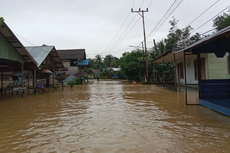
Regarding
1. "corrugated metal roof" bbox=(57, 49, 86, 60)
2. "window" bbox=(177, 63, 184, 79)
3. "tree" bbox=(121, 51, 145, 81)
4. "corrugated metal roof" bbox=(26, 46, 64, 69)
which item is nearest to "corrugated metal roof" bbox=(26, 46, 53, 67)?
"corrugated metal roof" bbox=(26, 46, 64, 69)

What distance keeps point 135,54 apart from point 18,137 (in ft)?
88.0

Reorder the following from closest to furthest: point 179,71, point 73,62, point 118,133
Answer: point 118,133 → point 179,71 → point 73,62

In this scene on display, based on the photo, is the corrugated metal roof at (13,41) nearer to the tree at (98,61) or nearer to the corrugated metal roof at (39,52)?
the corrugated metal roof at (39,52)

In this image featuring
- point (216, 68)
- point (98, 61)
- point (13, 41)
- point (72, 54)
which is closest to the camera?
point (13, 41)

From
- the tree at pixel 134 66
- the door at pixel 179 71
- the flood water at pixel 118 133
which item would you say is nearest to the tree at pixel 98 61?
the tree at pixel 134 66

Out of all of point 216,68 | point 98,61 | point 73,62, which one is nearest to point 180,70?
point 216,68

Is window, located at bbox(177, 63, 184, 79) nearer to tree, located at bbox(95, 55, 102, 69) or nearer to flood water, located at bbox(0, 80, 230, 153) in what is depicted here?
flood water, located at bbox(0, 80, 230, 153)

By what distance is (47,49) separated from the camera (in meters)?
15.2

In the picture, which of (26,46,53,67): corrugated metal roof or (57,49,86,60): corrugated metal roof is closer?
(26,46,53,67): corrugated metal roof


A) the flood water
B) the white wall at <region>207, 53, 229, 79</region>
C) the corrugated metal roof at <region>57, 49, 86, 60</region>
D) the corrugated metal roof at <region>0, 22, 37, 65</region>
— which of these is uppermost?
the corrugated metal roof at <region>57, 49, 86, 60</region>

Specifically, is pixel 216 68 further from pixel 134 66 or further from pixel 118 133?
pixel 134 66

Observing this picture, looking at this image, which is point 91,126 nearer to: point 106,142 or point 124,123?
point 124,123

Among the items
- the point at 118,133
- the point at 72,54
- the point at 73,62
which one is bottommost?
the point at 118,133

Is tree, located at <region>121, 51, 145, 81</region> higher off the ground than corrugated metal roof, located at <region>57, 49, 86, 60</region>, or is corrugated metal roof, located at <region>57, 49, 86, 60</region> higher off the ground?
corrugated metal roof, located at <region>57, 49, 86, 60</region>
